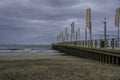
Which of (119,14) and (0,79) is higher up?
(119,14)

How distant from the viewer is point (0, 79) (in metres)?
14.8

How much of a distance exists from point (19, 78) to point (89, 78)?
391 cm

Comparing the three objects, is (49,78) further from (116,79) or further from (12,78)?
(116,79)

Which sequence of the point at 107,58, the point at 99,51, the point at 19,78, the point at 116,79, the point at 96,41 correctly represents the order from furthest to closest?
the point at 96,41 → the point at 99,51 → the point at 107,58 → the point at 19,78 → the point at 116,79

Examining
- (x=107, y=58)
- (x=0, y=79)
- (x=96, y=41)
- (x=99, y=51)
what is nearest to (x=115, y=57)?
(x=107, y=58)

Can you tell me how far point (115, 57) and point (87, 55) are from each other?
13.9m

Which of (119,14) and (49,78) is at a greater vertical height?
(119,14)

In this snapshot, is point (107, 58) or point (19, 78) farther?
point (107, 58)

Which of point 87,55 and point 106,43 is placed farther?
point 87,55

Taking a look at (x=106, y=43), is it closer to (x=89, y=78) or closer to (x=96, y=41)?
(x=96, y=41)

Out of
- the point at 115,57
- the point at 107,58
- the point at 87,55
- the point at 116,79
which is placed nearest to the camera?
the point at 116,79

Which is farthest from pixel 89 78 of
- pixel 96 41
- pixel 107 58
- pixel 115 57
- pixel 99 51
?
pixel 96 41

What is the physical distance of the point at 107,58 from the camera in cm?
2731

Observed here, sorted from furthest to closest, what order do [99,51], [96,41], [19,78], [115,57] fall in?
[96,41] → [99,51] → [115,57] → [19,78]
